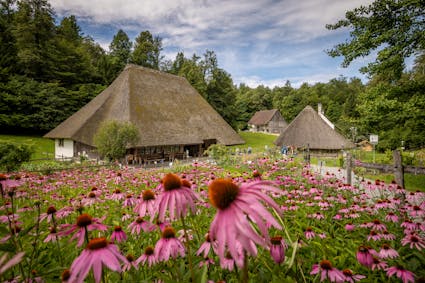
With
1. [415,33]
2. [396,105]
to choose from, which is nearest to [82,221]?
[396,105]

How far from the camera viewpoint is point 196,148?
77.4 feet

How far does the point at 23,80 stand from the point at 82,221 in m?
33.1

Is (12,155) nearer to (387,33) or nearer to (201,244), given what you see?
(201,244)

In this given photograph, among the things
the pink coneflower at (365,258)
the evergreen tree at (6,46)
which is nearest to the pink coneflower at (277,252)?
the pink coneflower at (365,258)

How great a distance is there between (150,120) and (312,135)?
16.5 metres

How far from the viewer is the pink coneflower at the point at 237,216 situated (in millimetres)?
766

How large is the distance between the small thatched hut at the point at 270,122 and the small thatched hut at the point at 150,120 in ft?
98.1

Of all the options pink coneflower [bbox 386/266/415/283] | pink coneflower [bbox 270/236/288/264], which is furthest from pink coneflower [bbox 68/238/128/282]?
pink coneflower [bbox 386/266/415/283]

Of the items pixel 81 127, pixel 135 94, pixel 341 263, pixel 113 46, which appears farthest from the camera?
pixel 113 46

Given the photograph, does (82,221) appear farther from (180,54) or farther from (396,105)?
(180,54)

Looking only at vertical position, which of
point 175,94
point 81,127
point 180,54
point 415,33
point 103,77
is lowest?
point 81,127

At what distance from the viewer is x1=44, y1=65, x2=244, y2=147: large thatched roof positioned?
66.2 feet

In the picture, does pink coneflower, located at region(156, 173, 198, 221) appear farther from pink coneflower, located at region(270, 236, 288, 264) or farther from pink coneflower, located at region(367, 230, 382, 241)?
pink coneflower, located at region(367, 230, 382, 241)

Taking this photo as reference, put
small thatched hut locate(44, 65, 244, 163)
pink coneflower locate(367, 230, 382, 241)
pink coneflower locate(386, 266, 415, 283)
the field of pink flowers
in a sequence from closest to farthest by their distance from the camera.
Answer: the field of pink flowers → pink coneflower locate(386, 266, 415, 283) → pink coneflower locate(367, 230, 382, 241) → small thatched hut locate(44, 65, 244, 163)
